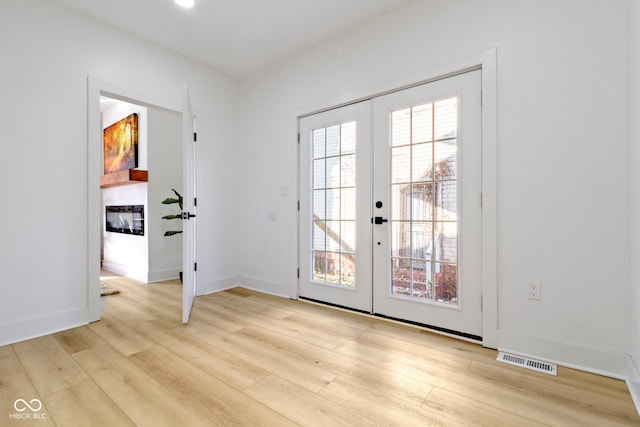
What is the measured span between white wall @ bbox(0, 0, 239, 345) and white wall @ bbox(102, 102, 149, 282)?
1734mm

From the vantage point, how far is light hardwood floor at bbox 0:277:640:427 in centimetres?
142

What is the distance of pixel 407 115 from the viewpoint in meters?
2.60

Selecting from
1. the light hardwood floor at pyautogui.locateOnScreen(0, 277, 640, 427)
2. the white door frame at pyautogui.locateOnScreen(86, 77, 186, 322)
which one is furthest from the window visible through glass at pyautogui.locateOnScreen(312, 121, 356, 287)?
the white door frame at pyautogui.locateOnScreen(86, 77, 186, 322)

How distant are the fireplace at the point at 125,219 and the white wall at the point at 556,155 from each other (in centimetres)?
416

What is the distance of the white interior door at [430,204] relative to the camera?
7.45 ft

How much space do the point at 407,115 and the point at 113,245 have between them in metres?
5.23

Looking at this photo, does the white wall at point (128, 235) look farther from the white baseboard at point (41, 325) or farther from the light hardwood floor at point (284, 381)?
the light hardwood floor at point (284, 381)

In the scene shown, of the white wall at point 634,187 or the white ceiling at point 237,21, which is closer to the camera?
the white wall at point 634,187

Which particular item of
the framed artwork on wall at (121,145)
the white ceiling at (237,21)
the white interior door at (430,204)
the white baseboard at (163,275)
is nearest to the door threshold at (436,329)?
the white interior door at (430,204)

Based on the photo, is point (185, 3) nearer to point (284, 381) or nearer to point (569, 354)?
point (284, 381)

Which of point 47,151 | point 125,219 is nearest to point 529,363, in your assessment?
point 47,151

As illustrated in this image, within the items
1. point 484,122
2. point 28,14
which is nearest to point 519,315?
point 484,122

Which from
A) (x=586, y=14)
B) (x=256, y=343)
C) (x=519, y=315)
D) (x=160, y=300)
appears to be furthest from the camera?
(x=160, y=300)

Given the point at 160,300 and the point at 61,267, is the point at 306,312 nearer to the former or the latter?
the point at 160,300
